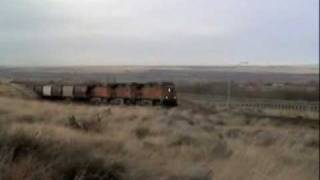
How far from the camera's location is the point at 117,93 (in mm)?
54344

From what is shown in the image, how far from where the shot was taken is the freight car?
5028 centimetres

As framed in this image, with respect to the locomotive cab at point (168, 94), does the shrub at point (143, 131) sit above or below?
above

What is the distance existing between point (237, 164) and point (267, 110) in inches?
1447

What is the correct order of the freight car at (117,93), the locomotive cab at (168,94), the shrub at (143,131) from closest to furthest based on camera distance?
the shrub at (143,131) → the locomotive cab at (168,94) → the freight car at (117,93)

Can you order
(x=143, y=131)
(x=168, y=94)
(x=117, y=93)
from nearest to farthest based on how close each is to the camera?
1. (x=143, y=131)
2. (x=168, y=94)
3. (x=117, y=93)

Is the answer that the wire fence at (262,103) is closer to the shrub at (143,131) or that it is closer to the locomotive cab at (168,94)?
the locomotive cab at (168,94)

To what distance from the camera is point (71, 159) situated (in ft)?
22.5

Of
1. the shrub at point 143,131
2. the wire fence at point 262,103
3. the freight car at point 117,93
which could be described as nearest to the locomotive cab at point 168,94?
the freight car at point 117,93

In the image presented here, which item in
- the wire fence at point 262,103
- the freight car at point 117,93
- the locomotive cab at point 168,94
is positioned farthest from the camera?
the freight car at point 117,93

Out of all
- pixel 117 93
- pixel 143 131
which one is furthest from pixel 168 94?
pixel 143 131

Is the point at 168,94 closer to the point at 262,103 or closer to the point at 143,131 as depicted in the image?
the point at 262,103

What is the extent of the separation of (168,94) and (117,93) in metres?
6.18

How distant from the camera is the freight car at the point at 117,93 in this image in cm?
5028

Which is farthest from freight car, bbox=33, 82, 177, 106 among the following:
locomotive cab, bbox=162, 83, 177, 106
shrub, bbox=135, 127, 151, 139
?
shrub, bbox=135, 127, 151, 139
